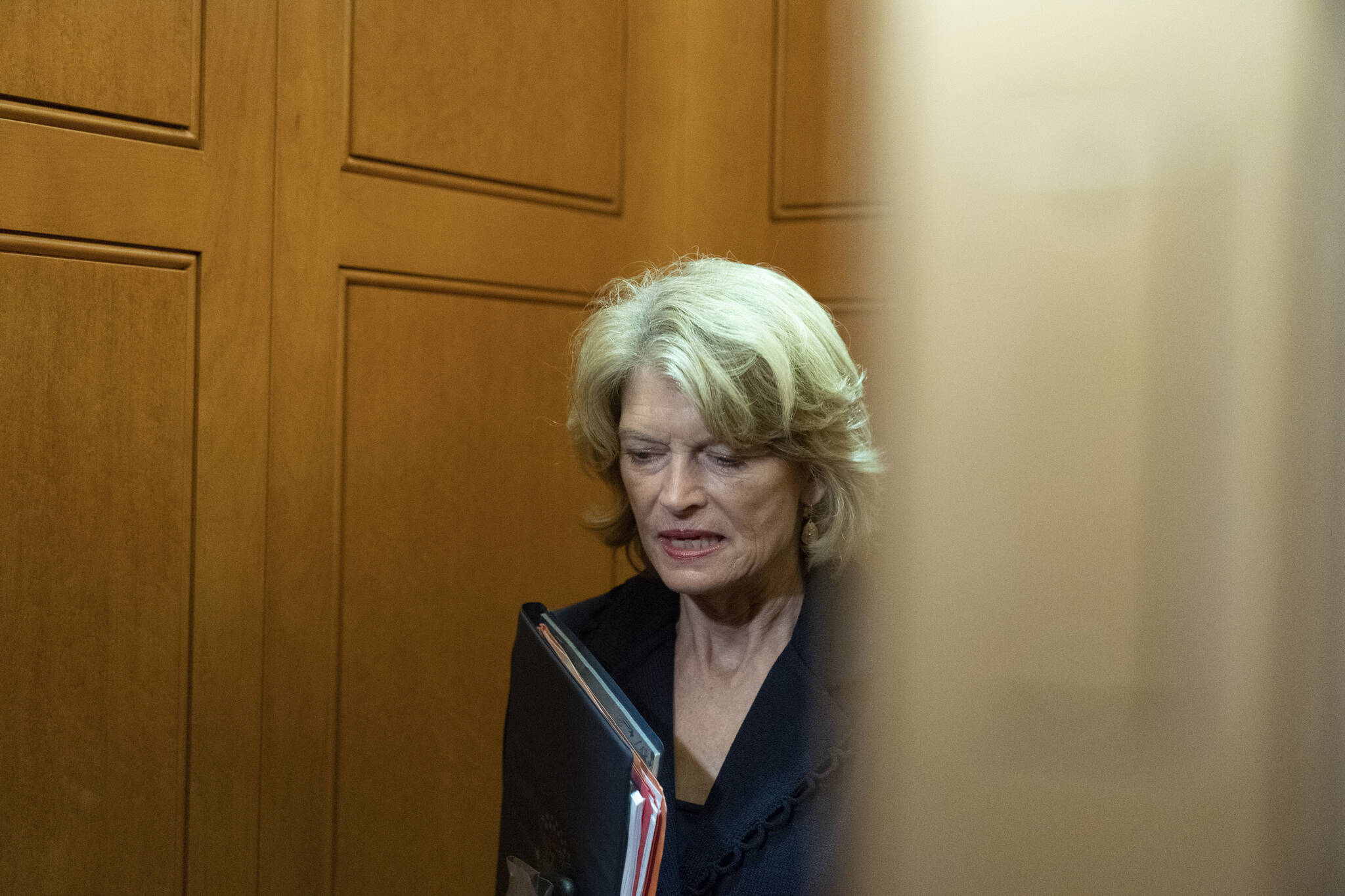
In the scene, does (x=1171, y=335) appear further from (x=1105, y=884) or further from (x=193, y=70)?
(x=193, y=70)

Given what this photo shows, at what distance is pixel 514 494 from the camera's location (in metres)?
2.05

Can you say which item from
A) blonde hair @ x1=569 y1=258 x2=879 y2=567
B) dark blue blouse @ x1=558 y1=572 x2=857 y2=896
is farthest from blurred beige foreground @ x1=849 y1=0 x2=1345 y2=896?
blonde hair @ x1=569 y1=258 x2=879 y2=567

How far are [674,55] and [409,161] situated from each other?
0.66m

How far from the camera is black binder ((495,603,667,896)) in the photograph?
0.77 m

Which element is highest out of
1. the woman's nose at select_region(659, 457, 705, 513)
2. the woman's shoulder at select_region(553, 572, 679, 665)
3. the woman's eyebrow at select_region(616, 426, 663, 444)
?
the woman's eyebrow at select_region(616, 426, 663, 444)

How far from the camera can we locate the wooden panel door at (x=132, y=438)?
1543 mm

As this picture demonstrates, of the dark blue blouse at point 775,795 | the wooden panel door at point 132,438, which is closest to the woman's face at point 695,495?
the dark blue blouse at point 775,795

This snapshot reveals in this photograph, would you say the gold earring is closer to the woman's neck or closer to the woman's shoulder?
the woman's neck

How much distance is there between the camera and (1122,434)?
8.4 inches

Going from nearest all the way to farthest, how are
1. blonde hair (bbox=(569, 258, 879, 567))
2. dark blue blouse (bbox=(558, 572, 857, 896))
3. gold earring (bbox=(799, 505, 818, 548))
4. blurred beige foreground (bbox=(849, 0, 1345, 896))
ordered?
blurred beige foreground (bbox=(849, 0, 1345, 896))
dark blue blouse (bbox=(558, 572, 857, 896))
blonde hair (bbox=(569, 258, 879, 567))
gold earring (bbox=(799, 505, 818, 548))

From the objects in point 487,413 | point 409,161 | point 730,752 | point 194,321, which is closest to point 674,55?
point 409,161

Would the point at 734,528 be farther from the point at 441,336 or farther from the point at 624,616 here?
the point at 441,336

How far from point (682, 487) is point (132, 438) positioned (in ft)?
3.14

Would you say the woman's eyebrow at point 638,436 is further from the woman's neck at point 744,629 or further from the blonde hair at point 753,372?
the woman's neck at point 744,629
